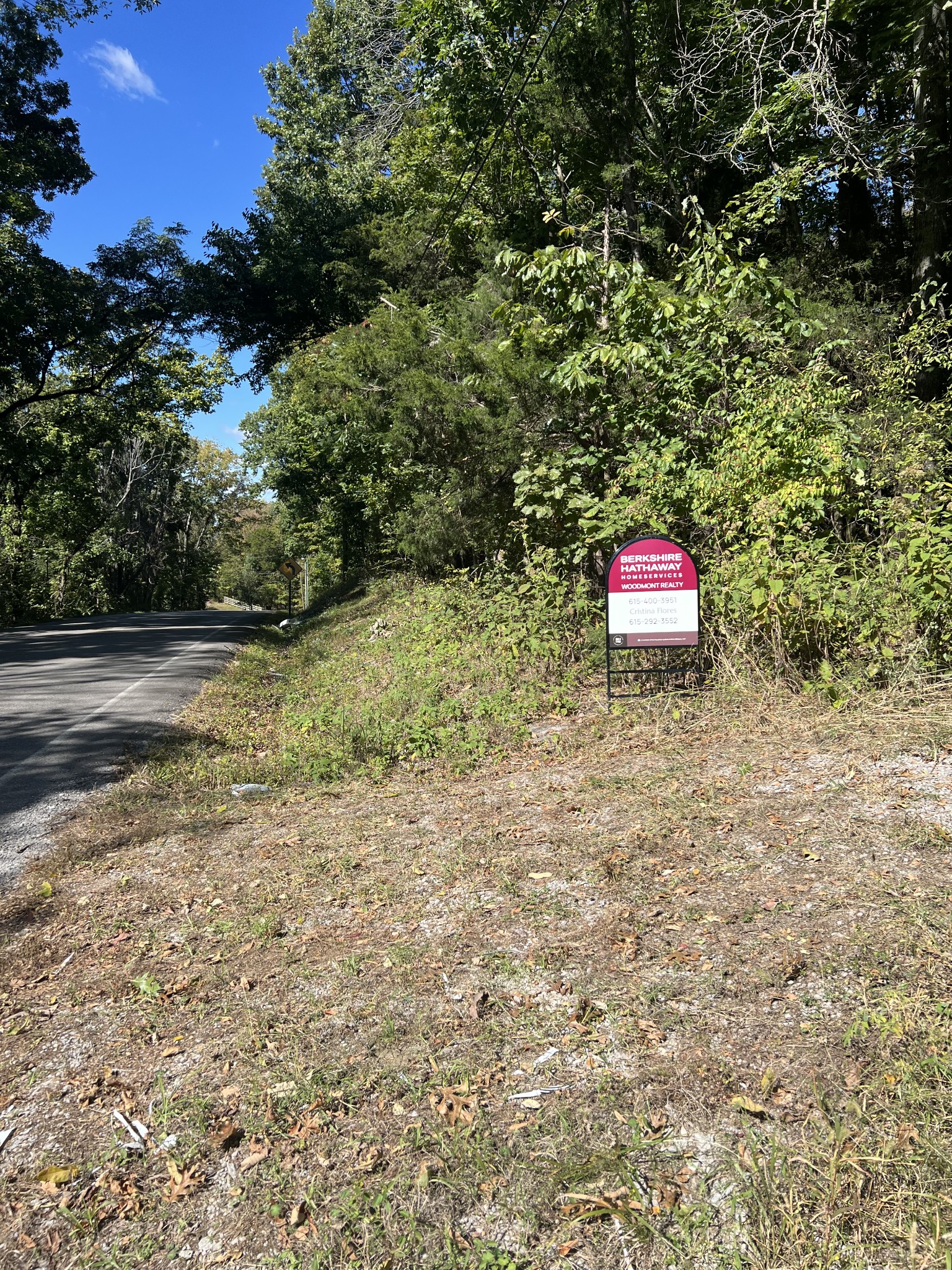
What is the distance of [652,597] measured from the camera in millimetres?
7070

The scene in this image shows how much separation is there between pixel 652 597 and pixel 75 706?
7.26m

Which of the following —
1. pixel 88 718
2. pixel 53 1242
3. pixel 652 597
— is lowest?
pixel 53 1242

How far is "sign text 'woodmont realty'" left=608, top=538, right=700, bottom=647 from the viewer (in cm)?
702

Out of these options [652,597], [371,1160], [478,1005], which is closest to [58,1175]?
[371,1160]

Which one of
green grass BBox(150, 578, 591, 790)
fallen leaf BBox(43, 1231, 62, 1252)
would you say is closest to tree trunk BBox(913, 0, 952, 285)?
green grass BBox(150, 578, 591, 790)

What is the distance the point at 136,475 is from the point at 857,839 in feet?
156

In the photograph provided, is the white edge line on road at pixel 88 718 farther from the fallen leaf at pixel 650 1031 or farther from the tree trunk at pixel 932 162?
the tree trunk at pixel 932 162

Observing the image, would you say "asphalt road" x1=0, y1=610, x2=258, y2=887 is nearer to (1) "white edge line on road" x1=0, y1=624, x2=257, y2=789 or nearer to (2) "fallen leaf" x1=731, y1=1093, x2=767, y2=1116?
(1) "white edge line on road" x1=0, y1=624, x2=257, y2=789

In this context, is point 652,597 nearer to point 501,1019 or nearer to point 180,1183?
point 501,1019

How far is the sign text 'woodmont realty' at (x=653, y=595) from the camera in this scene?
23.0ft

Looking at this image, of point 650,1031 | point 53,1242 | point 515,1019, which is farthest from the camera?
point 515,1019

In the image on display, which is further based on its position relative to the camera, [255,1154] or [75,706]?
[75,706]

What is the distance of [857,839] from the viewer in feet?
14.3

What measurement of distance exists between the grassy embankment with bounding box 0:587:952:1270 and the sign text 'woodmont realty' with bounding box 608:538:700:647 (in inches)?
43.4
